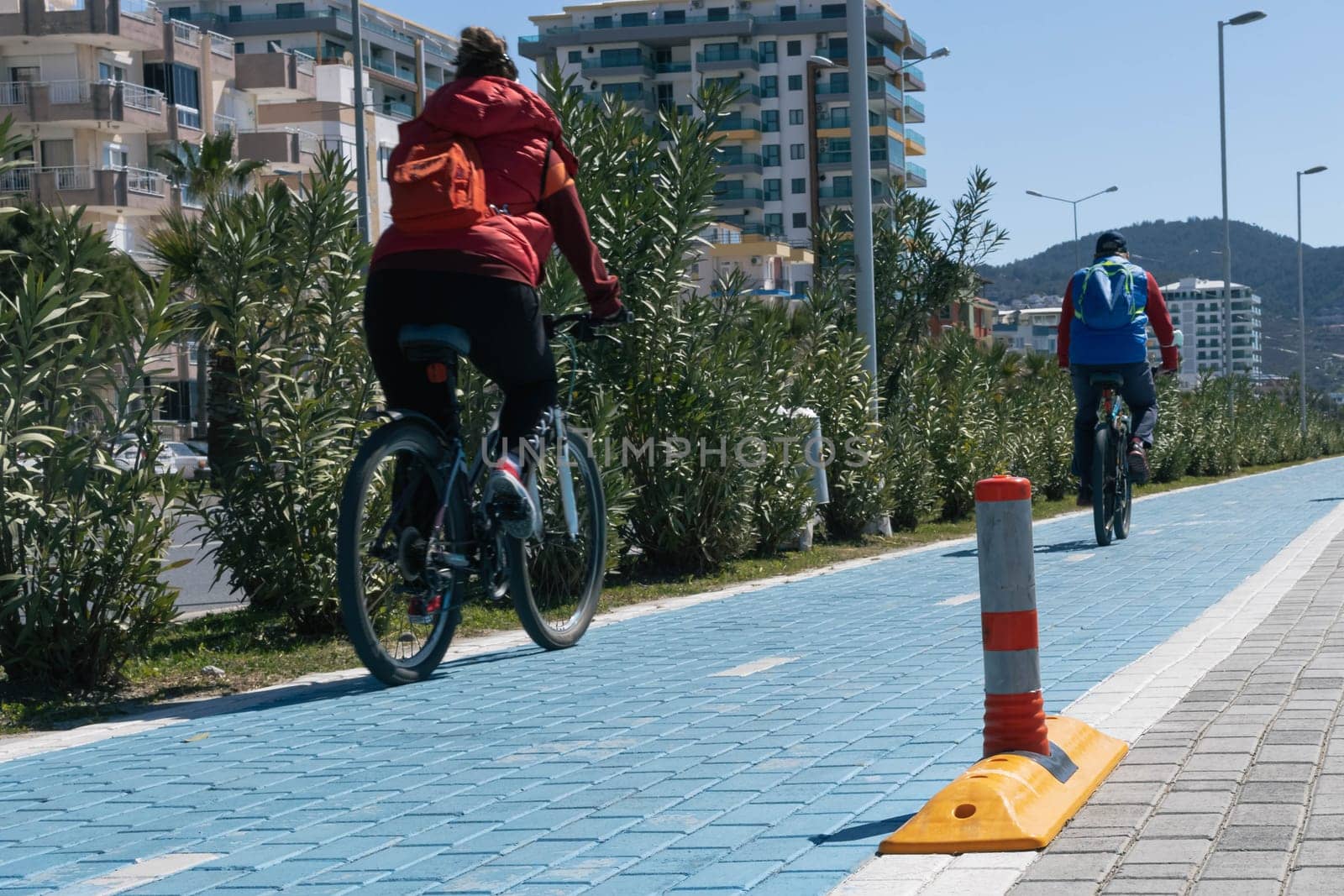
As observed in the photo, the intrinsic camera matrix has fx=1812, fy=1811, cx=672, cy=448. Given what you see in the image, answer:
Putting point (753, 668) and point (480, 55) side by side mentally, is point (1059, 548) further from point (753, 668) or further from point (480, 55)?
point (480, 55)

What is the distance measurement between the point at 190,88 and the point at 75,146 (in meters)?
7.07

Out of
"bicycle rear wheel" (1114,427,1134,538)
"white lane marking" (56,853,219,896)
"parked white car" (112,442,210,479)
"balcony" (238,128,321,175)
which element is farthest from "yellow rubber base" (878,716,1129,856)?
"balcony" (238,128,321,175)

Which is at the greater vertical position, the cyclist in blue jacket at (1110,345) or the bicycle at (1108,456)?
the cyclist in blue jacket at (1110,345)

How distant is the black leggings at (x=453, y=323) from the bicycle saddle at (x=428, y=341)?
3 cm

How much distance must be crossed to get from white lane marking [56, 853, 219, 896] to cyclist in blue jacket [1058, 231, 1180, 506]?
9284 mm

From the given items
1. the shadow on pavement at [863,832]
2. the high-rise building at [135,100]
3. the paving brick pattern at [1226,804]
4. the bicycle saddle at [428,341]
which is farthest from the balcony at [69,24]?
the shadow on pavement at [863,832]

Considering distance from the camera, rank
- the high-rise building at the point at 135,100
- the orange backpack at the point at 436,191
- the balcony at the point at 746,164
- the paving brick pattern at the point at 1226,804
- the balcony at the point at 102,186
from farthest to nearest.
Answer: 1. the balcony at the point at 746,164
2. the high-rise building at the point at 135,100
3. the balcony at the point at 102,186
4. the orange backpack at the point at 436,191
5. the paving brick pattern at the point at 1226,804

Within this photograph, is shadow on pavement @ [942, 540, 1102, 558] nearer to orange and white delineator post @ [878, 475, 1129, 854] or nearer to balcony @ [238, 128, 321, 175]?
orange and white delineator post @ [878, 475, 1129, 854]

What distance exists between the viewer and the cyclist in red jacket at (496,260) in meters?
Result: 6.38

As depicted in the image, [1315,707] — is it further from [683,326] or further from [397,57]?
[397,57]

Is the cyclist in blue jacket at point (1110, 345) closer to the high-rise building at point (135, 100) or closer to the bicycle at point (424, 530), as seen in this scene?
the bicycle at point (424, 530)

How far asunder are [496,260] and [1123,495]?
7886 mm

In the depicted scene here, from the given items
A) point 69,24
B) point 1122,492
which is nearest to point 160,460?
point 1122,492

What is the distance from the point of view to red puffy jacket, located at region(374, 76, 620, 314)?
6375mm
